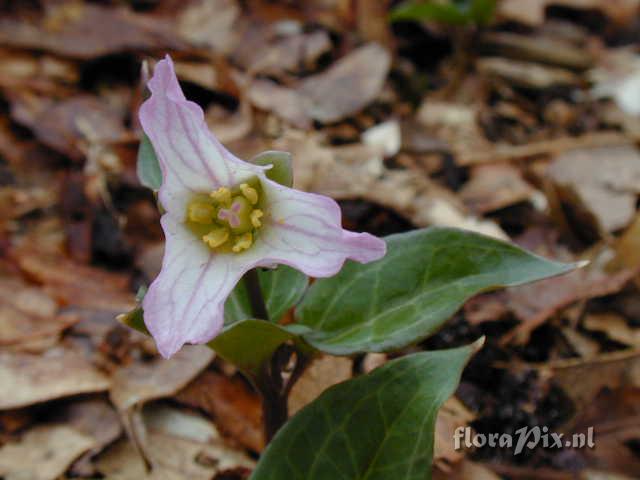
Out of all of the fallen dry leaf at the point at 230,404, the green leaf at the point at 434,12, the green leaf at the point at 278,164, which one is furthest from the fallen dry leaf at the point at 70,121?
the green leaf at the point at 278,164

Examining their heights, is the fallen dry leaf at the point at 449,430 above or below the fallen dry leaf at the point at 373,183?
below

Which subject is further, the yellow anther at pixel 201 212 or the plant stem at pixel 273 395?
the plant stem at pixel 273 395

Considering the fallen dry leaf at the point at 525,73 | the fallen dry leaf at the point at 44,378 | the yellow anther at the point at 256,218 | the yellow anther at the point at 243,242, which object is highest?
the yellow anther at the point at 256,218

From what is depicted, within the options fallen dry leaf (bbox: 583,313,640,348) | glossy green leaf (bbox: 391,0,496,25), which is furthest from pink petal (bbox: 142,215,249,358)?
glossy green leaf (bbox: 391,0,496,25)

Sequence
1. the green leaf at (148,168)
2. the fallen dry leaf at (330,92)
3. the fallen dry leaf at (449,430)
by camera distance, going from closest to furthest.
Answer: the green leaf at (148,168) < the fallen dry leaf at (449,430) < the fallen dry leaf at (330,92)

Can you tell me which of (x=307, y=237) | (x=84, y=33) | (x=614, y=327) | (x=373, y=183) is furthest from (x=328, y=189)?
(x=84, y=33)

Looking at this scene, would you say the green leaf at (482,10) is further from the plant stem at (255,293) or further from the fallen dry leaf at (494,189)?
the plant stem at (255,293)
